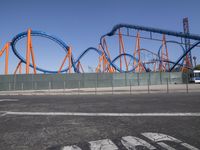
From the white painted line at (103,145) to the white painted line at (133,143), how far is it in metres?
0.24

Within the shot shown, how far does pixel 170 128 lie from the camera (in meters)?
3.81

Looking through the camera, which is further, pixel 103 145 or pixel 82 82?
pixel 82 82

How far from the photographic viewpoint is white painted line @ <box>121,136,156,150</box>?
8.87 ft

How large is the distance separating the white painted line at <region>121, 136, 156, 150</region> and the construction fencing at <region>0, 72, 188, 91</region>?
16785 mm

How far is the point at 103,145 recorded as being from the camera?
9.28 feet

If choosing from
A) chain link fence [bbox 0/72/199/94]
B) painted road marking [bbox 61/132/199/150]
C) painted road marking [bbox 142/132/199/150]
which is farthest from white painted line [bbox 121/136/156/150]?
chain link fence [bbox 0/72/199/94]

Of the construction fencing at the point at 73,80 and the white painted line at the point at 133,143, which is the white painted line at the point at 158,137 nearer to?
the white painted line at the point at 133,143

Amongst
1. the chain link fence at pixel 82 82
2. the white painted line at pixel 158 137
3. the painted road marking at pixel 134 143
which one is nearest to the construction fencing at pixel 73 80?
the chain link fence at pixel 82 82

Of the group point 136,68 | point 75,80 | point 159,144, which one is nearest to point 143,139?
point 159,144

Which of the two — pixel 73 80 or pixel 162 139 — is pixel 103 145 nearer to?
pixel 162 139

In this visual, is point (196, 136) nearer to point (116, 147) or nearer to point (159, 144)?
point (159, 144)

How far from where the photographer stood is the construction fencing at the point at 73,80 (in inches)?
886

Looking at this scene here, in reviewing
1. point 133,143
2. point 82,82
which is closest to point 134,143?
point 133,143

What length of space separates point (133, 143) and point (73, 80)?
21.7m
